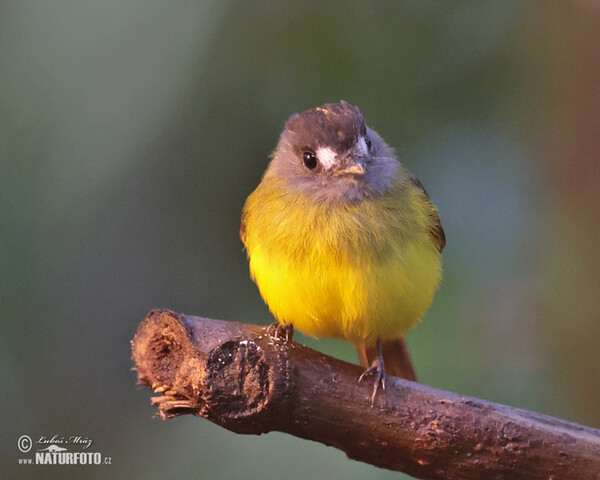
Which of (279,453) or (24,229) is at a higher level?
(24,229)

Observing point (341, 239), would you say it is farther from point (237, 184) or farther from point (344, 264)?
point (237, 184)

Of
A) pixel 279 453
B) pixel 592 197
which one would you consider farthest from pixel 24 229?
pixel 592 197

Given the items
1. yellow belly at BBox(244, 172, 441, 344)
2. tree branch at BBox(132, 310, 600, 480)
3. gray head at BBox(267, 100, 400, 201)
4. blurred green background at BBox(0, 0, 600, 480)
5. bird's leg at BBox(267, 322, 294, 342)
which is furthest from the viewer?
blurred green background at BBox(0, 0, 600, 480)

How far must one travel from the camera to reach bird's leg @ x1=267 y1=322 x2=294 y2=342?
2.74 m

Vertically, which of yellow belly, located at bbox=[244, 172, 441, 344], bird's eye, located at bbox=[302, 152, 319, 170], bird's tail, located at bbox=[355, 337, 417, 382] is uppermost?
bird's eye, located at bbox=[302, 152, 319, 170]

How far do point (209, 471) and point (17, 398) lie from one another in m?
1.11

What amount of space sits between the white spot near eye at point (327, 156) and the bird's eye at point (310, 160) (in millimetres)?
43

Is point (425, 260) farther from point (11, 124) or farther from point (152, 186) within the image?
point (11, 124)

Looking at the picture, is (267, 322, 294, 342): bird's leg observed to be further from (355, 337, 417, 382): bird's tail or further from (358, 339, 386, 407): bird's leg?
(355, 337, 417, 382): bird's tail

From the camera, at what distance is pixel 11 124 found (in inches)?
155

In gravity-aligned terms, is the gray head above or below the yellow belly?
above

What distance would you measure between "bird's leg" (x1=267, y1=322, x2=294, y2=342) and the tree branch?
0.05 m

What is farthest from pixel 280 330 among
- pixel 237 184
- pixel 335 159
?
pixel 237 184

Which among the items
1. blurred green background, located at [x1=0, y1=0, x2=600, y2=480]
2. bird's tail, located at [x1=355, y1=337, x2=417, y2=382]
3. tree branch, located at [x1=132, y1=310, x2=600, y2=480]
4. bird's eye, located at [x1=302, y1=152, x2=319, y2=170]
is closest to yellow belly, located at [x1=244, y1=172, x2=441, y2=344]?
bird's eye, located at [x1=302, y1=152, x2=319, y2=170]
